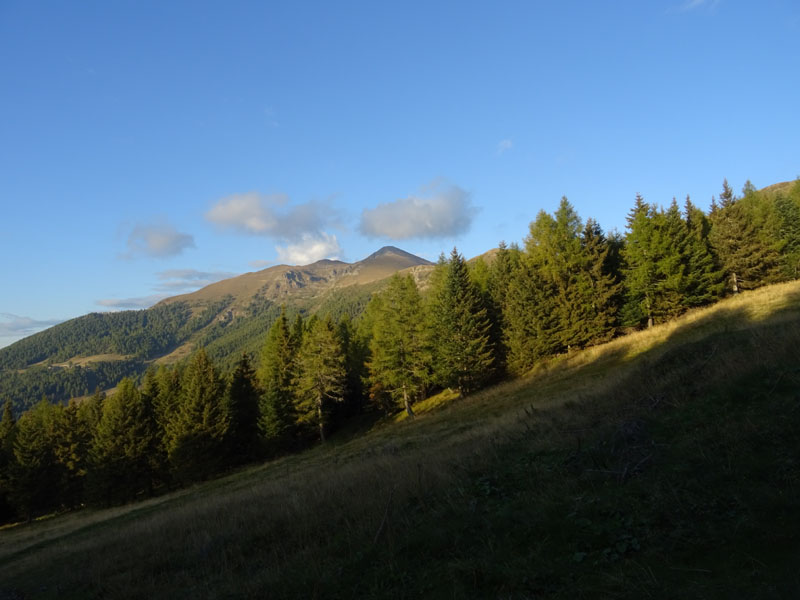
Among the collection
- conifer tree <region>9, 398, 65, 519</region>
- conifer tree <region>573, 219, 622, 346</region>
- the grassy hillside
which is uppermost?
conifer tree <region>573, 219, 622, 346</region>

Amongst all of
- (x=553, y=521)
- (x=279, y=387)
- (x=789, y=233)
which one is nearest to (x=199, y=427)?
(x=279, y=387)

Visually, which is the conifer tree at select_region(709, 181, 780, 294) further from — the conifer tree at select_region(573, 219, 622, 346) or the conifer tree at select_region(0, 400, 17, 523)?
the conifer tree at select_region(0, 400, 17, 523)

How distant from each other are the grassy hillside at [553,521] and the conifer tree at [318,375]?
28782mm

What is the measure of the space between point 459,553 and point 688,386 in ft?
24.5

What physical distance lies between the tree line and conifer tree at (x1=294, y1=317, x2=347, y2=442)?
0.45 ft

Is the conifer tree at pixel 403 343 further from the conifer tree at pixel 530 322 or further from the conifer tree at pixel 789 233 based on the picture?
the conifer tree at pixel 789 233

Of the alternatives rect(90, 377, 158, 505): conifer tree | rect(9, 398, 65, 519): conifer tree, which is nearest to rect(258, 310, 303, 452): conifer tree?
rect(90, 377, 158, 505): conifer tree

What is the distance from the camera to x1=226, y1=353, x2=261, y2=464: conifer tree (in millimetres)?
41031

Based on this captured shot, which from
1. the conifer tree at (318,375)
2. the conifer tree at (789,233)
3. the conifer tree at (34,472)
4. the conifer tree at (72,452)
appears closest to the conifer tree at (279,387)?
the conifer tree at (318,375)

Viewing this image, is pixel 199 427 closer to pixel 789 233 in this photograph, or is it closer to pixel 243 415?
pixel 243 415

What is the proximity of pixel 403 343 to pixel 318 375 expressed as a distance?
8.84m

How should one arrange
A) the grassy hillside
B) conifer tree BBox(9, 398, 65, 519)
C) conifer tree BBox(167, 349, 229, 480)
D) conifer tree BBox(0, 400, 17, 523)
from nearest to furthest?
the grassy hillside < conifer tree BBox(167, 349, 229, 480) < conifer tree BBox(9, 398, 65, 519) < conifer tree BBox(0, 400, 17, 523)

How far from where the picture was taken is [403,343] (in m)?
38.8

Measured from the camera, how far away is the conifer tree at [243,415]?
1615 inches
